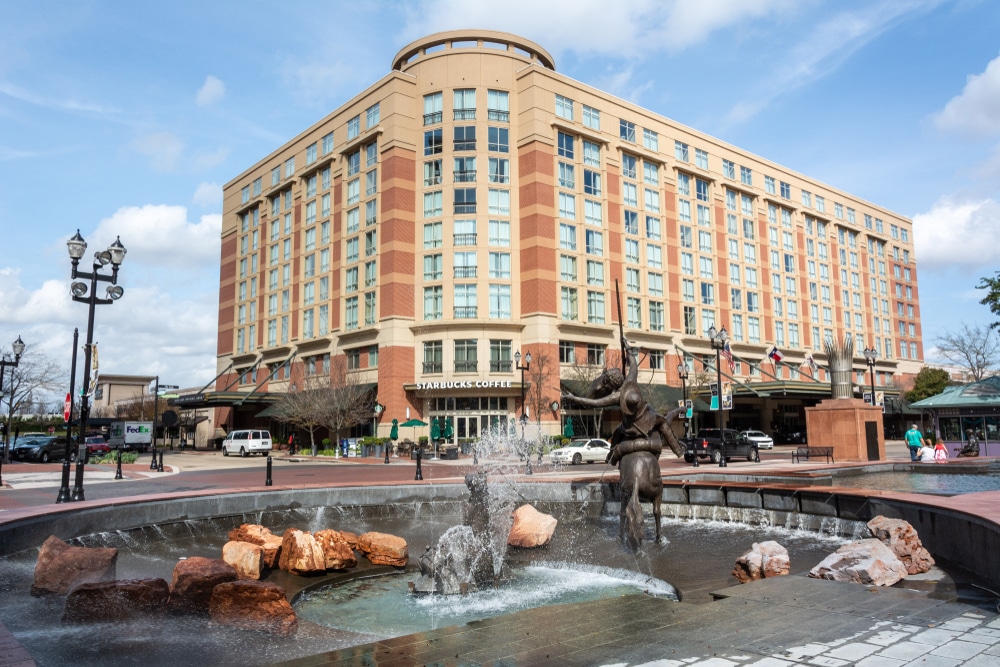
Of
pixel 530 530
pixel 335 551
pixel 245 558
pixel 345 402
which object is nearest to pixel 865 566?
pixel 530 530

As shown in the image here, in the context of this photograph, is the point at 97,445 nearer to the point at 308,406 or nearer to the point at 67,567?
the point at 308,406

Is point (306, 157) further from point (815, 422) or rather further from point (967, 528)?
point (967, 528)

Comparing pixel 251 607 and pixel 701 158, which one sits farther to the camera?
pixel 701 158

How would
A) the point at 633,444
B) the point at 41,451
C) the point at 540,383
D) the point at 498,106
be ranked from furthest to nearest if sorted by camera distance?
the point at 498,106 < the point at 540,383 < the point at 41,451 < the point at 633,444

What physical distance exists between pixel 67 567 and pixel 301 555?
2.98 meters

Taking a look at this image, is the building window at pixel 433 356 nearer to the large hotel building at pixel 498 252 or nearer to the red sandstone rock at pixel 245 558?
the large hotel building at pixel 498 252

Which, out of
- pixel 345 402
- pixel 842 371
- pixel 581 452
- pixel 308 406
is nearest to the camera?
pixel 842 371

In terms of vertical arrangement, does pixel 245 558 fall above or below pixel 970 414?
below

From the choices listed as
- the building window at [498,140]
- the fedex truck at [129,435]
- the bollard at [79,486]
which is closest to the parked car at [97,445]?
the fedex truck at [129,435]

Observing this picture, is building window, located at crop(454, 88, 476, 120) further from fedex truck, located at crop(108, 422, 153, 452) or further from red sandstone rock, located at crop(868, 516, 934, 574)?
red sandstone rock, located at crop(868, 516, 934, 574)

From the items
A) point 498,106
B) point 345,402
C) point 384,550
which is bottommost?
point 384,550

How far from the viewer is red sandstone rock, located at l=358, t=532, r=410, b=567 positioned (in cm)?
1112

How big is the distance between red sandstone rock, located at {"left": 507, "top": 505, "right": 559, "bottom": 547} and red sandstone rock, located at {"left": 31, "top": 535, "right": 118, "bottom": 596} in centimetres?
611

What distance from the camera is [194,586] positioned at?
7918 mm
